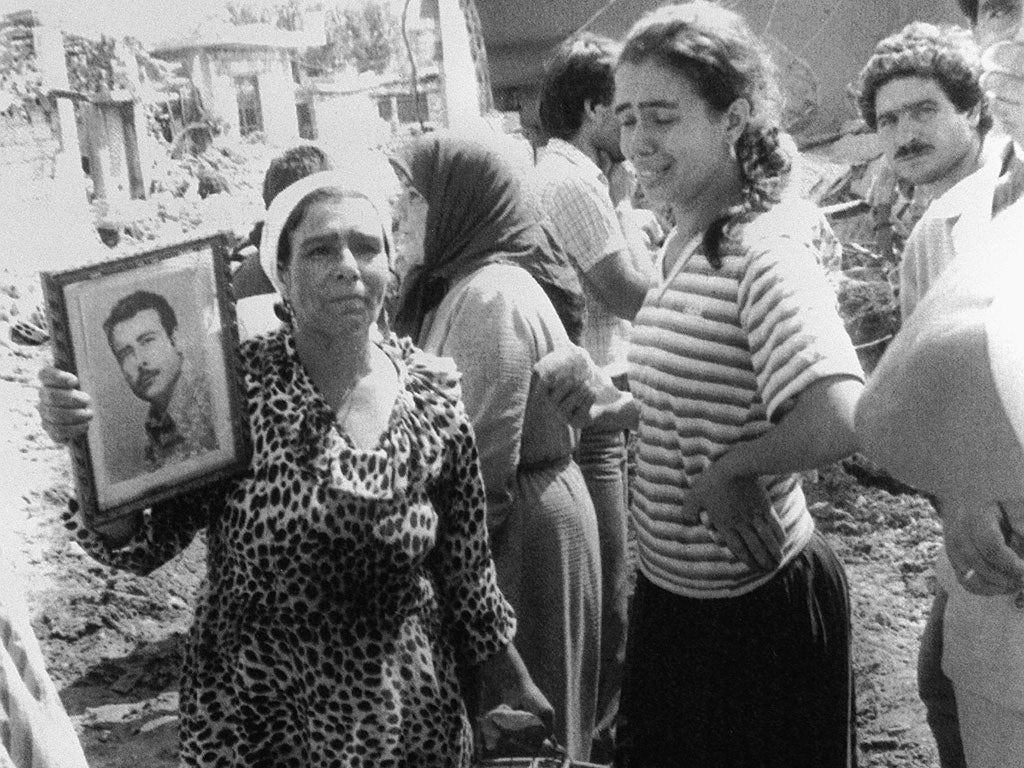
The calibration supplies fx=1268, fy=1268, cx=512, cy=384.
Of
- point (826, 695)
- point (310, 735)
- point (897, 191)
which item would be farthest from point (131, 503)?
point (897, 191)

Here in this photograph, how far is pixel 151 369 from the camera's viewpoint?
1930 mm

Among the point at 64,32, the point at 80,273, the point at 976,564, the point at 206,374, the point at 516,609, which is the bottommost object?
the point at 516,609

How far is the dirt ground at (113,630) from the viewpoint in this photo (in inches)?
115

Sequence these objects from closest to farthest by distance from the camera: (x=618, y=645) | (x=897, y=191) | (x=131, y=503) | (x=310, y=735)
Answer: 1. (x=131, y=503)
2. (x=310, y=735)
3. (x=618, y=645)
4. (x=897, y=191)

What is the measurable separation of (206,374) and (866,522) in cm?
412

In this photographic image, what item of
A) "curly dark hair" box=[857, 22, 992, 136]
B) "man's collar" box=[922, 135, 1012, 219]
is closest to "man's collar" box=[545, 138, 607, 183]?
"curly dark hair" box=[857, 22, 992, 136]

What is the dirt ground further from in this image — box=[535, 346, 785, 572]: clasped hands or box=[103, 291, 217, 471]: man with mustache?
box=[535, 346, 785, 572]: clasped hands

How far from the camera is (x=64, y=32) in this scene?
2.84 meters

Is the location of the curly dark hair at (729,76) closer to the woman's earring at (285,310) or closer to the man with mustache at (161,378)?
the woman's earring at (285,310)

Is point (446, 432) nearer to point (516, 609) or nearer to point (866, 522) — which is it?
point (516, 609)

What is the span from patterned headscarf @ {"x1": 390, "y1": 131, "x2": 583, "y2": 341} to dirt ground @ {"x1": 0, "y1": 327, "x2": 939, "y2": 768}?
899 millimetres

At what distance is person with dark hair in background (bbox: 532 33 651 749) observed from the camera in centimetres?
357

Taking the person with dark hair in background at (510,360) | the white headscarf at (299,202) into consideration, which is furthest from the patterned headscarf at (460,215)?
the white headscarf at (299,202)

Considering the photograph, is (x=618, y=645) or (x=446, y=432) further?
(x=618, y=645)
